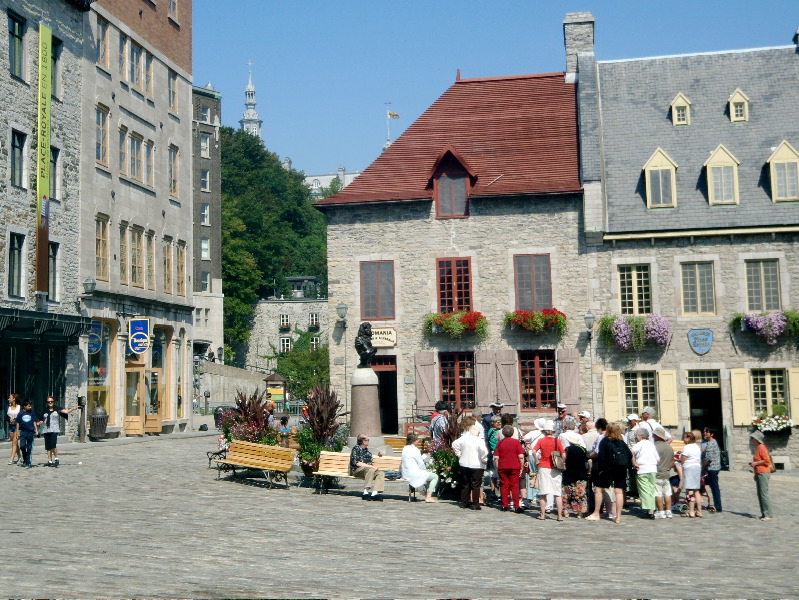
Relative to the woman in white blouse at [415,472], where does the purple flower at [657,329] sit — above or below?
above

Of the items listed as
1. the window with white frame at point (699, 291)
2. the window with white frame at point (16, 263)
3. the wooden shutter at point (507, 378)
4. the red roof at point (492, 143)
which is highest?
the red roof at point (492, 143)

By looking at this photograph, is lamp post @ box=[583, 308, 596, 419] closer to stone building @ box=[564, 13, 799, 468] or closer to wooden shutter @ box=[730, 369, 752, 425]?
stone building @ box=[564, 13, 799, 468]

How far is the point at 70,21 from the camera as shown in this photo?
3141 centimetres

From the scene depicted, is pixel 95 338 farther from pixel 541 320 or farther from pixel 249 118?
pixel 249 118

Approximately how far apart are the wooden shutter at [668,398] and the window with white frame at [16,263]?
1767 centimetres

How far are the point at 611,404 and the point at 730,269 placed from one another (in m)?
4.99

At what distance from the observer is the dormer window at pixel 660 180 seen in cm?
2977

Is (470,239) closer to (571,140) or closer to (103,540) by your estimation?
(571,140)

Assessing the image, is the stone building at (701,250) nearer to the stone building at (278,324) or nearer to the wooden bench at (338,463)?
the wooden bench at (338,463)

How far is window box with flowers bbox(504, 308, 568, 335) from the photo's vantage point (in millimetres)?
29234

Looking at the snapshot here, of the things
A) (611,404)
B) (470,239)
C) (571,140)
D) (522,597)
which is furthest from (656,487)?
(571,140)

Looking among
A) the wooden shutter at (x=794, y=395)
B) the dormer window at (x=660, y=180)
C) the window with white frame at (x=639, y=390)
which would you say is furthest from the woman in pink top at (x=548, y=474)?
the dormer window at (x=660, y=180)

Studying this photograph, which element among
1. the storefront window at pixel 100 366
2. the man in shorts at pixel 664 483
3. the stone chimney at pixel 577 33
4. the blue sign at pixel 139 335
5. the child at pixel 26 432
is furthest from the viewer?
the blue sign at pixel 139 335

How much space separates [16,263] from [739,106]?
69.6ft
